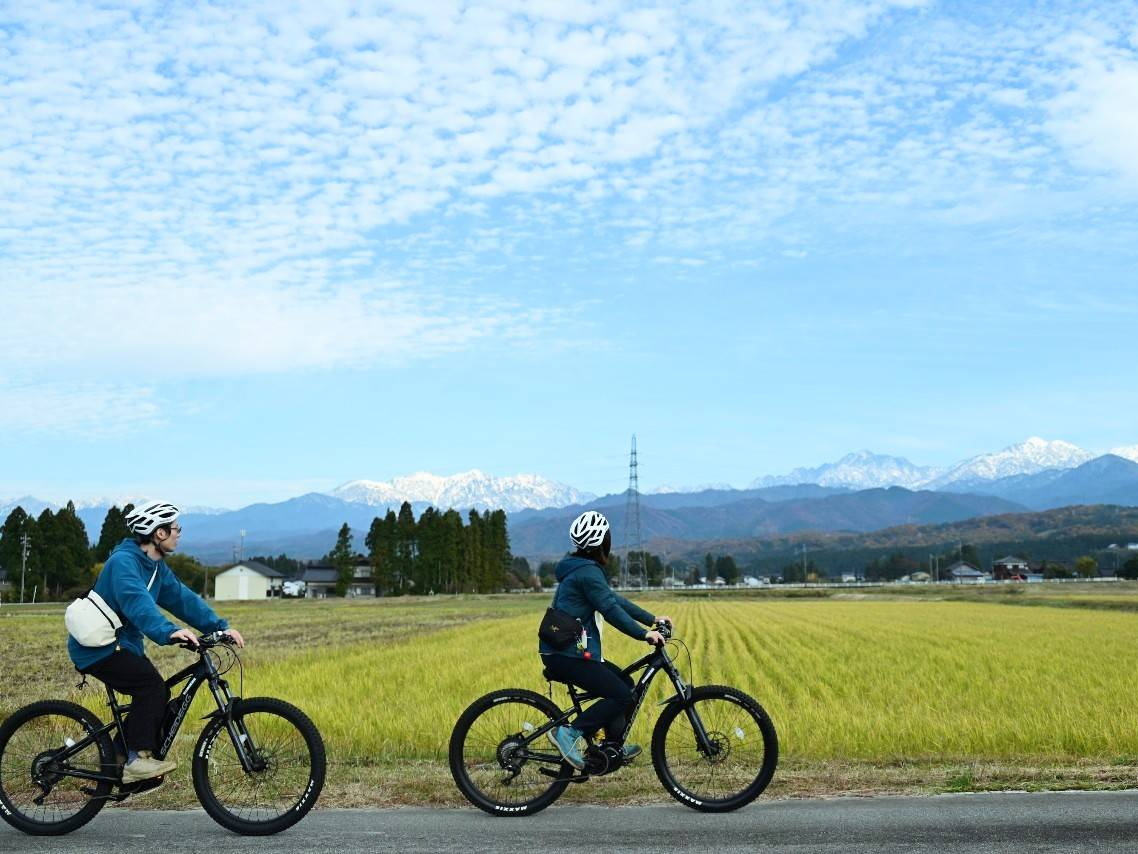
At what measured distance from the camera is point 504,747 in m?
7.95

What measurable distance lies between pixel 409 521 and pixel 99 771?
119827 millimetres

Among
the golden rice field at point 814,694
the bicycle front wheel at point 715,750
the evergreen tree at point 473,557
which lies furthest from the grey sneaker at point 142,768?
the evergreen tree at point 473,557

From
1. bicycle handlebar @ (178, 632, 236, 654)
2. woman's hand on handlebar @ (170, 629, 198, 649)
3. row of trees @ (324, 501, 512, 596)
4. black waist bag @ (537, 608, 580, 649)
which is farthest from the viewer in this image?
row of trees @ (324, 501, 512, 596)

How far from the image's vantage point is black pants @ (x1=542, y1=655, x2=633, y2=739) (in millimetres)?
7914

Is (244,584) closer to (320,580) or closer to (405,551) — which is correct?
(320,580)

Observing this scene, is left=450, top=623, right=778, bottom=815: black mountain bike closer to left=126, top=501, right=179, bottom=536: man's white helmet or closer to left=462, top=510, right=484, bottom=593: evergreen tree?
left=126, top=501, right=179, bottom=536: man's white helmet

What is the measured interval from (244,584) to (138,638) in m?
144

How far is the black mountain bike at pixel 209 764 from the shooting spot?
741 cm

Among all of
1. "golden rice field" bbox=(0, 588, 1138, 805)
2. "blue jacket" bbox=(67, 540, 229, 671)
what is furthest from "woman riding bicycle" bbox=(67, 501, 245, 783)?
"golden rice field" bbox=(0, 588, 1138, 805)

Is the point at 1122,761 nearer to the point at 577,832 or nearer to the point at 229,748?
the point at 577,832

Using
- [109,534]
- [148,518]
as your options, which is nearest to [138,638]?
[148,518]

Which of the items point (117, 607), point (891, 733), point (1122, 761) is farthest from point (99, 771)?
point (1122, 761)

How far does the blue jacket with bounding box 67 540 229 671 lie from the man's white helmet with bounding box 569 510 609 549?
263 cm

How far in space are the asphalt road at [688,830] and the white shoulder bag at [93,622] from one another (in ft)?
4.36
